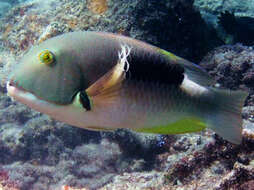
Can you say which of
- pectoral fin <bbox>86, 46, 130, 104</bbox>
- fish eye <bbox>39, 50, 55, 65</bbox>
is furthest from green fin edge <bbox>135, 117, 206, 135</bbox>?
fish eye <bbox>39, 50, 55, 65</bbox>

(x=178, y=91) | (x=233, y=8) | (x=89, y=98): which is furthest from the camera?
(x=233, y=8)

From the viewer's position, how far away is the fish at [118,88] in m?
1.39

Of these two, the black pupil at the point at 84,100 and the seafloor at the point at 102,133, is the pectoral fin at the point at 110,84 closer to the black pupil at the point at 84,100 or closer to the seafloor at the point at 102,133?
the black pupil at the point at 84,100

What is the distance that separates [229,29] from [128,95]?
10.1 m

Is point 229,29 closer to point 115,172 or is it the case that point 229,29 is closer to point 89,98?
point 115,172

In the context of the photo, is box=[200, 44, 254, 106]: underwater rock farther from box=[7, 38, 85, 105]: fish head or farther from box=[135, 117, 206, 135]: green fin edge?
box=[7, 38, 85, 105]: fish head

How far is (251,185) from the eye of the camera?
8.30 feet

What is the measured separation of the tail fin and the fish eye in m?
1.12

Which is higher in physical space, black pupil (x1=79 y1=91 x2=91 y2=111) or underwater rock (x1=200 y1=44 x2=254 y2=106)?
black pupil (x1=79 y1=91 x2=91 y2=111)

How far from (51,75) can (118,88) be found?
0.40 m

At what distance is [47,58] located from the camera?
4.66 feet

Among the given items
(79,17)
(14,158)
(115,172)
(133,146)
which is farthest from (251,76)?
(14,158)

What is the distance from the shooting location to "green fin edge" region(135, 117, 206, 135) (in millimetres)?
1713

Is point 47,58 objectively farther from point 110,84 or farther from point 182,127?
point 182,127
